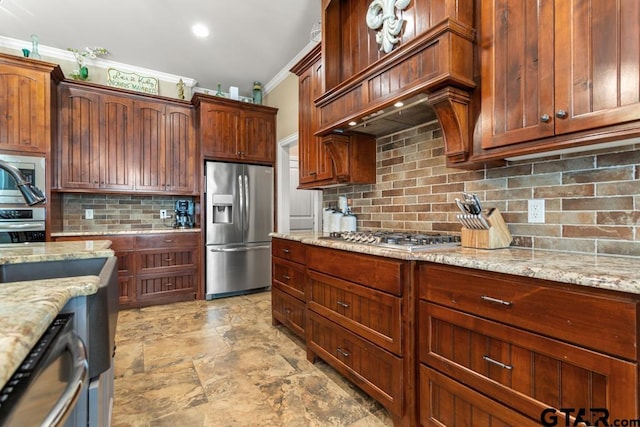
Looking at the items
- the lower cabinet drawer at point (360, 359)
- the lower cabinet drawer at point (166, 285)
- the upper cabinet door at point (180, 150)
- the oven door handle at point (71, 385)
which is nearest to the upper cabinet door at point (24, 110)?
the upper cabinet door at point (180, 150)

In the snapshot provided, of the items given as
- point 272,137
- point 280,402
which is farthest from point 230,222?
point 280,402

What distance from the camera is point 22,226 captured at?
2939 mm

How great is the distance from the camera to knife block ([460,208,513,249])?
1.54m

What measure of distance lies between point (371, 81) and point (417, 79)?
0.37 metres

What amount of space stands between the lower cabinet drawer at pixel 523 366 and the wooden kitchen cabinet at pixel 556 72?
78cm

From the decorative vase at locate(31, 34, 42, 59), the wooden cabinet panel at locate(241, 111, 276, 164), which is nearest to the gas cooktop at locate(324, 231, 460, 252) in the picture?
the wooden cabinet panel at locate(241, 111, 276, 164)

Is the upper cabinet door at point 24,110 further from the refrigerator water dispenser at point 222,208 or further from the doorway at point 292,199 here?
the doorway at point 292,199

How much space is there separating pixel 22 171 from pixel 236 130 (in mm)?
2199

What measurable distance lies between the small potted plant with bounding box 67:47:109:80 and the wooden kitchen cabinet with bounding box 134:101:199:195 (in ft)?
1.96

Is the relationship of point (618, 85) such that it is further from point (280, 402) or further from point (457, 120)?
point (280, 402)

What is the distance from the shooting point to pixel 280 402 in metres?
1.76

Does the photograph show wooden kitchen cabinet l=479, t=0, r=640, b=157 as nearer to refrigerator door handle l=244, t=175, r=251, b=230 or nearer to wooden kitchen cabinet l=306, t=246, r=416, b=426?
wooden kitchen cabinet l=306, t=246, r=416, b=426

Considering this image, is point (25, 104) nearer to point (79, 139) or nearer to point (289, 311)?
point (79, 139)

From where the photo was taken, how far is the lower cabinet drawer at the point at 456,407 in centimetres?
112
